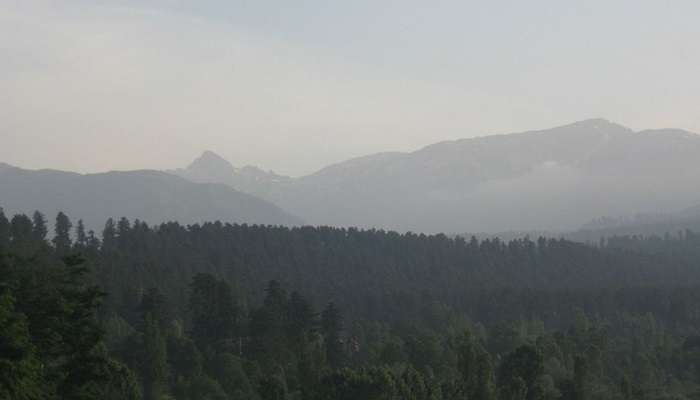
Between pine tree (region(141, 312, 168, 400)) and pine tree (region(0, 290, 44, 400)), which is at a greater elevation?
pine tree (region(0, 290, 44, 400))

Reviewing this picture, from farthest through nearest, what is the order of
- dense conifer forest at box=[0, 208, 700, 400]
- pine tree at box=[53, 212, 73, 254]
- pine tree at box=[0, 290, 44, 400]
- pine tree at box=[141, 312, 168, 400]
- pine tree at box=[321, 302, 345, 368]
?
pine tree at box=[53, 212, 73, 254] → pine tree at box=[321, 302, 345, 368] → pine tree at box=[141, 312, 168, 400] → dense conifer forest at box=[0, 208, 700, 400] → pine tree at box=[0, 290, 44, 400]

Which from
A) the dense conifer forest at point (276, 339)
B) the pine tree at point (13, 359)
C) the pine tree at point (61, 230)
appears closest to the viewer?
the pine tree at point (13, 359)

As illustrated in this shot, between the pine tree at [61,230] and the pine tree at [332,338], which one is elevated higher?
the pine tree at [61,230]

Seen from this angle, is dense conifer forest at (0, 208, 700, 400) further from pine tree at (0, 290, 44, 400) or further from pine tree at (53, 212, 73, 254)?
pine tree at (53, 212, 73, 254)

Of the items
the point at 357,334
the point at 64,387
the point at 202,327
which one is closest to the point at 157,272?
the point at 357,334

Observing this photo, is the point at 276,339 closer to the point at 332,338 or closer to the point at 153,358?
the point at 332,338

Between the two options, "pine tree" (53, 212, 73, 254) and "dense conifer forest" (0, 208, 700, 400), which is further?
"pine tree" (53, 212, 73, 254)

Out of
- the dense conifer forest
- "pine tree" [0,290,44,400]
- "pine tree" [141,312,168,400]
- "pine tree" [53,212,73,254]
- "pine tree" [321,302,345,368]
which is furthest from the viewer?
"pine tree" [53,212,73,254]

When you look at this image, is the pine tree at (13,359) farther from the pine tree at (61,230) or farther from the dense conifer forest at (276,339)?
the pine tree at (61,230)

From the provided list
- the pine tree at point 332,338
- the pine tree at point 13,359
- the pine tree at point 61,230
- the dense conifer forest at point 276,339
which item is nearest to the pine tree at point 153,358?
the dense conifer forest at point 276,339

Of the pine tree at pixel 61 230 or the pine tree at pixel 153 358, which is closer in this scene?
the pine tree at pixel 153 358

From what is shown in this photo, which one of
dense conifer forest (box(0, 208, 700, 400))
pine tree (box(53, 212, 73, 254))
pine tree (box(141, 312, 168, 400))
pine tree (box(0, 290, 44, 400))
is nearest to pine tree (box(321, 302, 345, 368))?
dense conifer forest (box(0, 208, 700, 400))

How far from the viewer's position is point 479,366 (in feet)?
251

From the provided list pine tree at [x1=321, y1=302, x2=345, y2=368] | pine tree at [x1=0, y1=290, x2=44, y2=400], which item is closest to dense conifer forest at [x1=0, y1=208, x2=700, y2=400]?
pine tree at [x1=0, y1=290, x2=44, y2=400]
